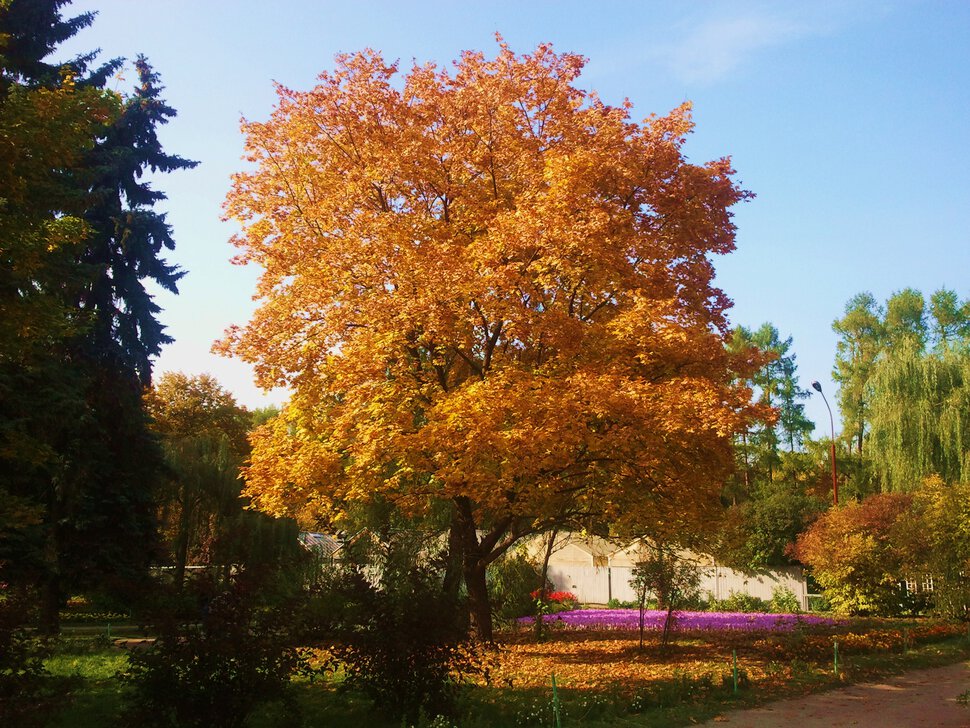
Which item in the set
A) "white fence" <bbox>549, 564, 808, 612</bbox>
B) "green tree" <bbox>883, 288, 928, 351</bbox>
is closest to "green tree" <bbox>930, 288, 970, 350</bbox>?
"green tree" <bbox>883, 288, 928, 351</bbox>

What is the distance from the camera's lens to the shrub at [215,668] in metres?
7.98

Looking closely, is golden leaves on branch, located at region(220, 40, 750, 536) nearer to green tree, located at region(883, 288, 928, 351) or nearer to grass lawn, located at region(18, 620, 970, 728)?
grass lawn, located at region(18, 620, 970, 728)

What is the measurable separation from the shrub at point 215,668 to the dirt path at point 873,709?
17.2ft

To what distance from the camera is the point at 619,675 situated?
12.4 m

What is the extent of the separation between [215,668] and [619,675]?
6891 millimetres

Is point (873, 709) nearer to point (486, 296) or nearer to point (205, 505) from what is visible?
point (486, 296)

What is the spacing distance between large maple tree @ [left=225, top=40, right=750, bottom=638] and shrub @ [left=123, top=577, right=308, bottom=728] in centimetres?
368

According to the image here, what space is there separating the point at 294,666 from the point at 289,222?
354 inches

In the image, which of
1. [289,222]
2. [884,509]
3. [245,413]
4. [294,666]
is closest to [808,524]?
[884,509]

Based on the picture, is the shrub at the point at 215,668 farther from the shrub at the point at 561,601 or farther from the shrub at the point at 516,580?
the shrub at the point at 561,601

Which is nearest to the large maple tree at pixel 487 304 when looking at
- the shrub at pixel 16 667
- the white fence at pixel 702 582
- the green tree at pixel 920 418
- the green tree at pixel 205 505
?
the shrub at pixel 16 667

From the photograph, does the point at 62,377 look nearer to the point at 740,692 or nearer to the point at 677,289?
the point at 677,289

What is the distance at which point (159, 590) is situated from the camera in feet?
27.7

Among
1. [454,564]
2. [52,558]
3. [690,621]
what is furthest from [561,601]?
[454,564]
